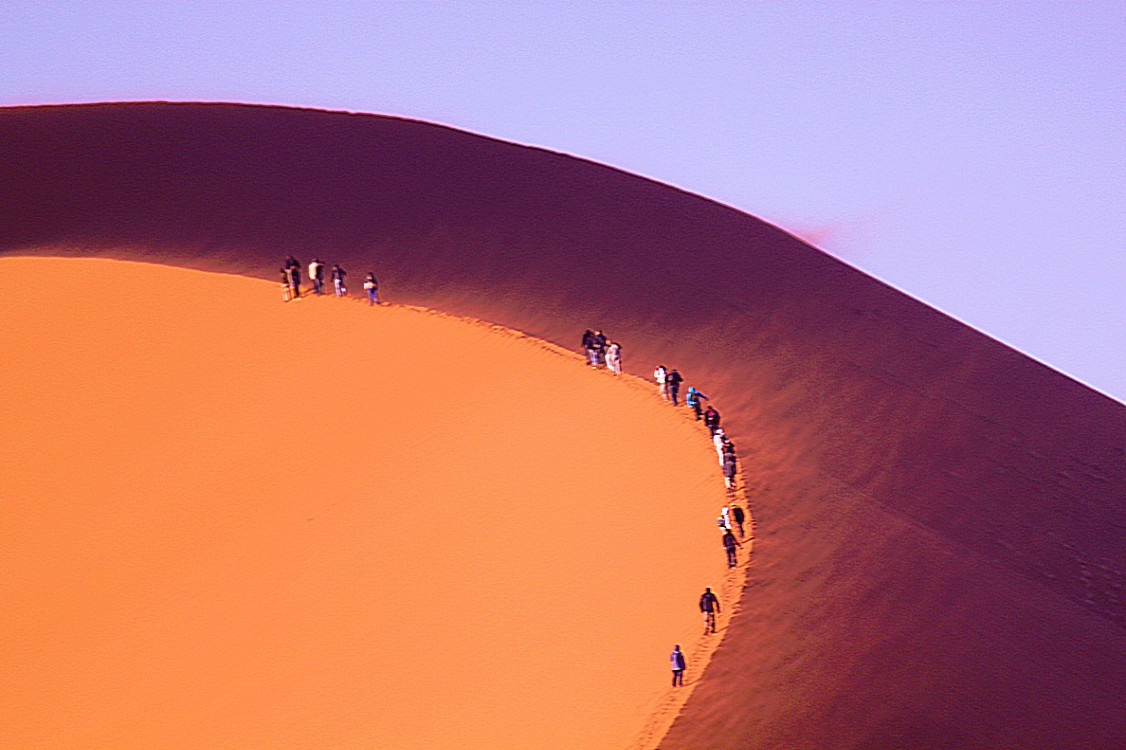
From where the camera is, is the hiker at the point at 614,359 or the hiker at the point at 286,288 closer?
the hiker at the point at 614,359

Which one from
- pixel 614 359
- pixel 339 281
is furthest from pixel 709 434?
pixel 339 281

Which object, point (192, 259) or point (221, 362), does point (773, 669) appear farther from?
point (192, 259)

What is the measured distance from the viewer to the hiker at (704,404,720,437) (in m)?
22.0

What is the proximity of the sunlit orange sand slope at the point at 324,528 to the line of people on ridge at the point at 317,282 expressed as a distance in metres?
0.31

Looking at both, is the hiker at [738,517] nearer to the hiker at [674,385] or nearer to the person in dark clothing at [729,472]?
the person in dark clothing at [729,472]

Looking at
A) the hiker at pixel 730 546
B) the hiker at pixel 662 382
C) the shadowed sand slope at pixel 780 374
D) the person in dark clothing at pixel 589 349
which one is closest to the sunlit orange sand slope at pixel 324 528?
the person in dark clothing at pixel 589 349

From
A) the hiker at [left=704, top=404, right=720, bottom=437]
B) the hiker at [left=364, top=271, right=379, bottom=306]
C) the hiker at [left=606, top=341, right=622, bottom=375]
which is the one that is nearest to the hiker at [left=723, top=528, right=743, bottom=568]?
the hiker at [left=704, top=404, right=720, bottom=437]

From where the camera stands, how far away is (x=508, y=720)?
17.0 m

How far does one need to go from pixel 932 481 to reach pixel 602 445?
229 inches

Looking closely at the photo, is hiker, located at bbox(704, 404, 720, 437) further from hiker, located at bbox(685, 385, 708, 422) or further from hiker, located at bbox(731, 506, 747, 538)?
hiker, located at bbox(731, 506, 747, 538)

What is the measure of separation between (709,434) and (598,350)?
3.48 m

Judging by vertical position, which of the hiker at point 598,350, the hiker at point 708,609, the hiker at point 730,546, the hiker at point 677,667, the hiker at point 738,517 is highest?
the hiker at point 598,350

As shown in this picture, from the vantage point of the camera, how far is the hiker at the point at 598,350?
24.8m

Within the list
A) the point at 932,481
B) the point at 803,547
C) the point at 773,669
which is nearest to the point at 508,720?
the point at 773,669
